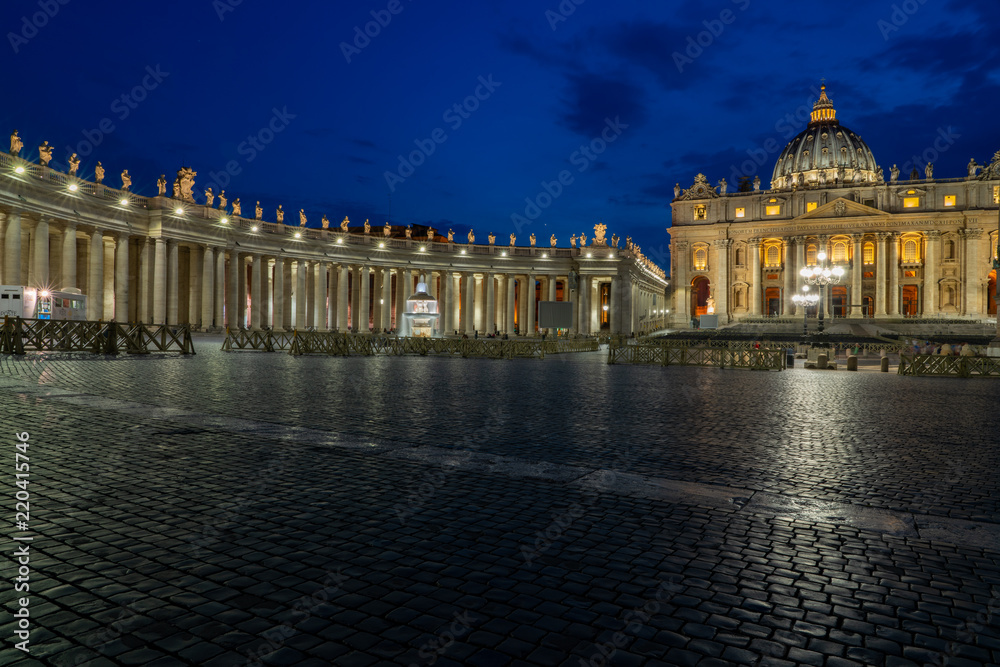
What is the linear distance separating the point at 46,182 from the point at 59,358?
73.6 ft

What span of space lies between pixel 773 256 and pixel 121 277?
8720cm

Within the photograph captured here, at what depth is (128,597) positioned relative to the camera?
400 centimetres

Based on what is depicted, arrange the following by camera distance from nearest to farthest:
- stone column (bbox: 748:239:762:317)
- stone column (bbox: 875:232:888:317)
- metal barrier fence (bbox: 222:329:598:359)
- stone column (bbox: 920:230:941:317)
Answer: metal barrier fence (bbox: 222:329:598:359) < stone column (bbox: 920:230:941:317) < stone column (bbox: 875:232:888:317) < stone column (bbox: 748:239:762:317)

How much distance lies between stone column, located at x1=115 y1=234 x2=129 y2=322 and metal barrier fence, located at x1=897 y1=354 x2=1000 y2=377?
52.3m

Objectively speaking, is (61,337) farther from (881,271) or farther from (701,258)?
(881,271)

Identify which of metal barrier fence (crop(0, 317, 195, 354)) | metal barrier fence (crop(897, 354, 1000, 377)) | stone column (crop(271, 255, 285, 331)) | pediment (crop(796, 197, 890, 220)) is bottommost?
metal barrier fence (crop(897, 354, 1000, 377))

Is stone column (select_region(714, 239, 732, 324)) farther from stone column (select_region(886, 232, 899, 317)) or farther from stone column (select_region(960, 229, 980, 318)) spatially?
stone column (select_region(960, 229, 980, 318))

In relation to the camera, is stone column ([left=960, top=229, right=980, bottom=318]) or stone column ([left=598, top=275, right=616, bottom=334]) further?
stone column ([left=960, top=229, right=980, bottom=318])

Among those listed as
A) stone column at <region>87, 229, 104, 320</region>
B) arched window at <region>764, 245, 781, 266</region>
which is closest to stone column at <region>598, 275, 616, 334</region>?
arched window at <region>764, 245, 781, 266</region>

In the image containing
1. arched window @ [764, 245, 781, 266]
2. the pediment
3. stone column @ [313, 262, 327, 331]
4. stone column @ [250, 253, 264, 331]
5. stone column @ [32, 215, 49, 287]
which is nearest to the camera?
stone column @ [32, 215, 49, 287]

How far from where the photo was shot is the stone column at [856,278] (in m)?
92.0

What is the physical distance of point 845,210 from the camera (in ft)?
303

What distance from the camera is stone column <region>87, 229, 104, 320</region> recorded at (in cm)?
4834

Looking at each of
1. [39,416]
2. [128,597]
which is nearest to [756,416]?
[128,597]
